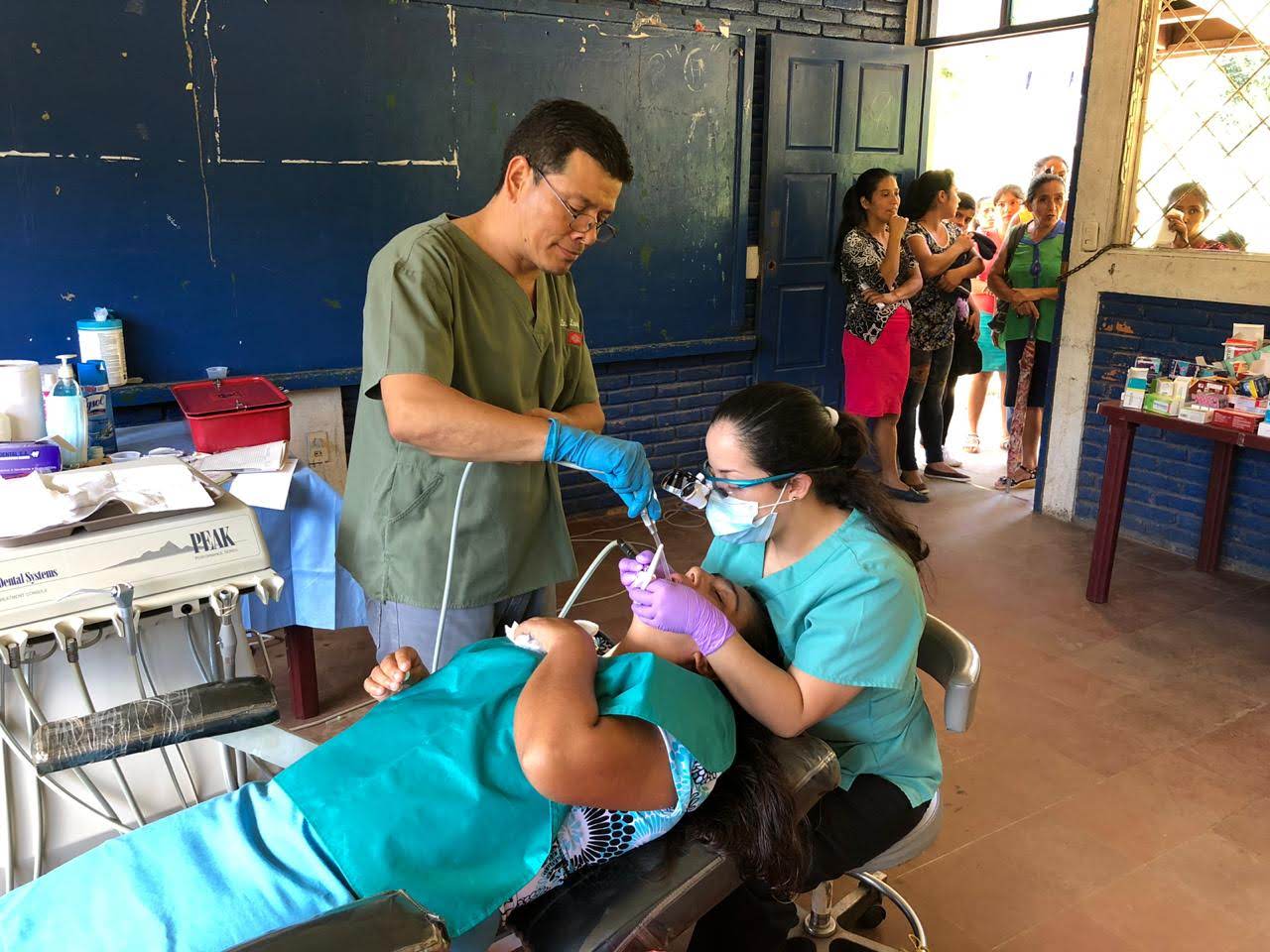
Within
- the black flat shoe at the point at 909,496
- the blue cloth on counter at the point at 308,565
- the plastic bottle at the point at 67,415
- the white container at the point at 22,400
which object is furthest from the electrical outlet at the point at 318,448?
the black flat shoe at the point at 909,496

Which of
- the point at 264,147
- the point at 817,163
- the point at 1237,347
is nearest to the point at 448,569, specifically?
the point at 264,147

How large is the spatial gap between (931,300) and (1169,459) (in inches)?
53.7

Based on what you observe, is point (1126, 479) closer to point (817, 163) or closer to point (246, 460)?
point (817, 163)

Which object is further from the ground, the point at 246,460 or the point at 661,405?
the point at 246,460

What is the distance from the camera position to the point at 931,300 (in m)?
5.10

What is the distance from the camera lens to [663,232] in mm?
4594

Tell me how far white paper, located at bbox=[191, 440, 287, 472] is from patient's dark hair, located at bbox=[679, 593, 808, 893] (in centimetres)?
161

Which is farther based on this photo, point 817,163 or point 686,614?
point 817,163

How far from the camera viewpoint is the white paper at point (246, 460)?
8.36 feet

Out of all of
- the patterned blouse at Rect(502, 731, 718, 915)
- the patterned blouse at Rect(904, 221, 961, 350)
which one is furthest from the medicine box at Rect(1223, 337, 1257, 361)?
the patterned blouse at Rect(502, 731, 718, 915)

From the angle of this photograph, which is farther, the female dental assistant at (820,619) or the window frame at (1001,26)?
the window frame at (1001,26)

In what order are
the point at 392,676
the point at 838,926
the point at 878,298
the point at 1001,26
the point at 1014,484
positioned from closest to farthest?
the point at 392,676 < the point at 838,926 < the point at 878,298 < the point at 1001,26 < the point at 1014,484

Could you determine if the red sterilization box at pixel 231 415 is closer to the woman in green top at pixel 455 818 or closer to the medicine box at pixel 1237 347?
the woman in green top at pixel 455 818

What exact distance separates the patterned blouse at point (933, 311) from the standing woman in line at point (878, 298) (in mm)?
193
